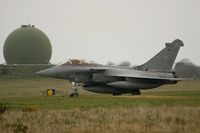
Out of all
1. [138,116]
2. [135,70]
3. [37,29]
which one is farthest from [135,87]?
[37,29]

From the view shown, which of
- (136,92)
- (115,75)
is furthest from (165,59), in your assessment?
(115,75)

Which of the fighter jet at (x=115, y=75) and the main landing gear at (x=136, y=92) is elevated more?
the fighter jet at (x=115, y=75)

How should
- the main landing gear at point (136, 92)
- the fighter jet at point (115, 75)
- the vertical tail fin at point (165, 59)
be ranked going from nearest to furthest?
the fighter jet at point (115, 75), the vertical tail fin at point (165, 59), the main landing gear at point (136, 92)

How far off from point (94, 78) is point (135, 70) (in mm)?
3501

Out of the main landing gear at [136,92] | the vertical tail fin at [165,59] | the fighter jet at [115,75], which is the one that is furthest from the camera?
the main landing gear at [136,92]

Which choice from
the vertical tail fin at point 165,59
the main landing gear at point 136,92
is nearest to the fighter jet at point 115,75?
the vertical tail fin at point 165,59

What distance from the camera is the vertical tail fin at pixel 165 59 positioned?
36562mm

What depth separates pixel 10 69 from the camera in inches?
2707

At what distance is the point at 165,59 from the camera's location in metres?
36.6

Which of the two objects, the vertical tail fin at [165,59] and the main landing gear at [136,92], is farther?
the main landing gear at [136,92]

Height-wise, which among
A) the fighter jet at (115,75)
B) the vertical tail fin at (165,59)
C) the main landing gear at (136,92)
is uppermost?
the vertical tail fin at (165,59)

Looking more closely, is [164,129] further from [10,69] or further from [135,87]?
[10,69]

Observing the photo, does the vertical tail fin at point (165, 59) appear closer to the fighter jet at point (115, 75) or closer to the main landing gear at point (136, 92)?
the fighter jet at point (115, 75)

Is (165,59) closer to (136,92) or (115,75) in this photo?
(136,92)
